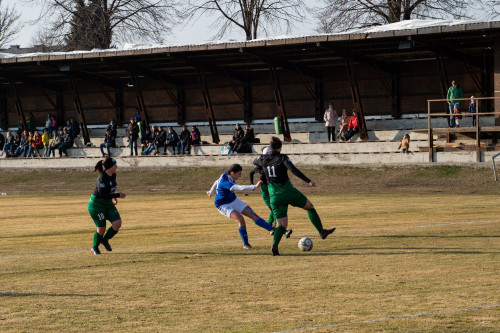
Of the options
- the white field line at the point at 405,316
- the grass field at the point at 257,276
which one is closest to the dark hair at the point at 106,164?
the grass field at the point at 257,276

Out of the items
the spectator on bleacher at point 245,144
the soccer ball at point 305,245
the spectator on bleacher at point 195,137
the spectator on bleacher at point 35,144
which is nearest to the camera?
the soccer ball at point 305,245

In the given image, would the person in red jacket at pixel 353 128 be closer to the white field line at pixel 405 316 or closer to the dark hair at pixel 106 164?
the dark hair at pixel 106 164

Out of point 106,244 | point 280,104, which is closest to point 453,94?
point 280,104

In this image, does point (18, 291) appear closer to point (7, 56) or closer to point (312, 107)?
point (312, 107)

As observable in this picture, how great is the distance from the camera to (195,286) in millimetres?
10016

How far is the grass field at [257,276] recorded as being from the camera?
7855 mm

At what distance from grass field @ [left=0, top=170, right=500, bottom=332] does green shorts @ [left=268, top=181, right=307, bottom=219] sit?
72 centimetres

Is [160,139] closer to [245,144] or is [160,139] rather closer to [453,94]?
[245,144]

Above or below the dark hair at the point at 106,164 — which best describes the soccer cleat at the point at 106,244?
below

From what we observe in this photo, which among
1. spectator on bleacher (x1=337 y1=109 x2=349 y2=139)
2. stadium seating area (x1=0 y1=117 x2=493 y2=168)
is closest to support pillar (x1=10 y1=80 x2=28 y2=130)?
stadium seating area (x1=0 y1=117 x2=493 y2=168)

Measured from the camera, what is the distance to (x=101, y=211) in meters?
13.5

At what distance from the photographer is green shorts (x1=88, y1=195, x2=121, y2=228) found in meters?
13.5

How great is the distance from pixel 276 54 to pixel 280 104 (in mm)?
2991

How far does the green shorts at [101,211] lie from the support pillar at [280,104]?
27.3 meters
